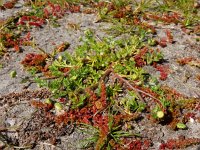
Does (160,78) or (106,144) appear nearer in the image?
(106,144)

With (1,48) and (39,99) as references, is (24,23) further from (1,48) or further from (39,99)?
(39,99)

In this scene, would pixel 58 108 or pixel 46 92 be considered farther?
pixel 46 92

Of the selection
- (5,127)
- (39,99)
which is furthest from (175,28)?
(5,127)

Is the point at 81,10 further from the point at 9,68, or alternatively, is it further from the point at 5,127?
the point at 5,127

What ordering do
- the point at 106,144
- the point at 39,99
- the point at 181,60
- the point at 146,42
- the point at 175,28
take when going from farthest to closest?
the point at 175,28, the point at 146,42, the point at 181,60, the point at 39,99, the point at 106,144

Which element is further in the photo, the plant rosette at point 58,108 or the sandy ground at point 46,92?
the plant rosette at point 58,108

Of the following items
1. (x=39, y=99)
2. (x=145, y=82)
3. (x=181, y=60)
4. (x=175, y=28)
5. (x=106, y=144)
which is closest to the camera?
(x=106, y=144)

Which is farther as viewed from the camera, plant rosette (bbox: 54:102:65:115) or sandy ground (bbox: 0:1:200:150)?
plant rosette (bbox: 54:102:65:115)

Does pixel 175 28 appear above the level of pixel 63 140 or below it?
above

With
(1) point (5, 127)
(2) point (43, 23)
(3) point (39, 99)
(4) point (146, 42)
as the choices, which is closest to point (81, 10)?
(2) point (43, 23)
